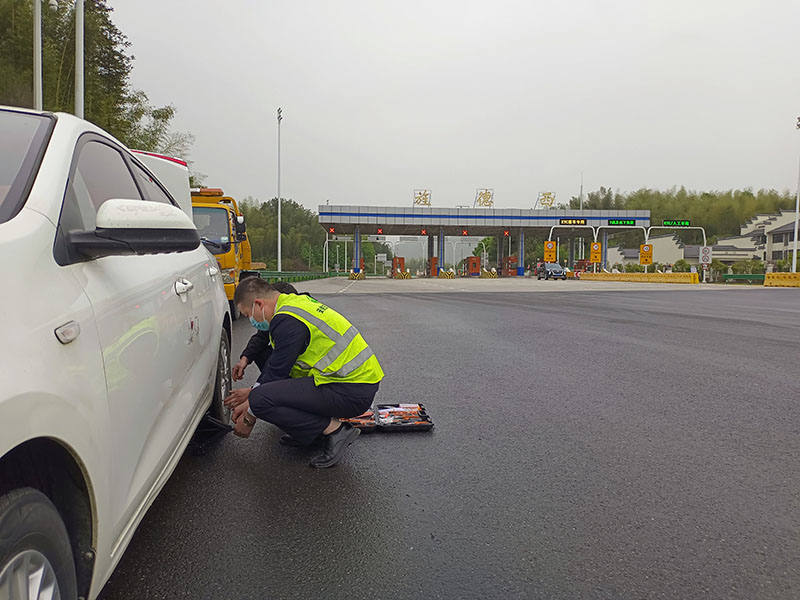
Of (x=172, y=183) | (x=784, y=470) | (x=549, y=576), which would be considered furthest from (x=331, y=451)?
(x=172, y=183)

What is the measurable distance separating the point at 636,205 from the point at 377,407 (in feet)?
331

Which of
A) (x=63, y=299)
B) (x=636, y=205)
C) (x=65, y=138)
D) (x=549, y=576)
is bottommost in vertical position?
(x=549, y=576)

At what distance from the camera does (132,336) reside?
1813 millimetres

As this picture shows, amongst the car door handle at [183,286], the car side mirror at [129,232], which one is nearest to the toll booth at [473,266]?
the car door handle at [183,286]

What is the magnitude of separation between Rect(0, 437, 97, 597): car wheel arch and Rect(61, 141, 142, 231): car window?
26.4 inches

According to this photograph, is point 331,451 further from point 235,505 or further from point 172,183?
point 172,183

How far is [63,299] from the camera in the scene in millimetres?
1427

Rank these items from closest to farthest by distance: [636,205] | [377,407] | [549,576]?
[549,576]
[377,407]
[636,205]

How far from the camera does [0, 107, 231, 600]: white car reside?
1215mm

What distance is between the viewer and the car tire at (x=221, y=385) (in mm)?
3643

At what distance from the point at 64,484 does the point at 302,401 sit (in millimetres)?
1784

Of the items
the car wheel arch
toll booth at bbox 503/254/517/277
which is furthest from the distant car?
the car wheel arch

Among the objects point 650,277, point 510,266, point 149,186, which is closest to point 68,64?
point 149,186

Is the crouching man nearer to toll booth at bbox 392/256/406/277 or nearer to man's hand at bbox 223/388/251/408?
man's hand at bbox 223/388/251/408
